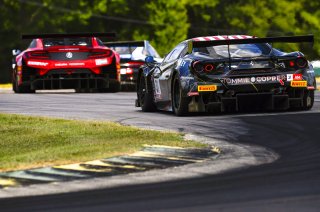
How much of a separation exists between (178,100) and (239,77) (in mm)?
1028

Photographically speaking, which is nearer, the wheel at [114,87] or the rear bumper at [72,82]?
the rear bumper at [72,82]

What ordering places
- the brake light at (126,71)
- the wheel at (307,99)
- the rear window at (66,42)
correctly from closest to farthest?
the wheel at (307,99) < the rear window at (66,42) < the brake light at (126,71)

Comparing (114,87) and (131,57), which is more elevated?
(131,57)

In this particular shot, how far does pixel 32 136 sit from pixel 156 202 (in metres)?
→ 5.12

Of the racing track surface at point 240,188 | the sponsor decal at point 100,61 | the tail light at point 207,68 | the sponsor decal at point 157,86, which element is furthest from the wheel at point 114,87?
the racing track surface at point 240,188

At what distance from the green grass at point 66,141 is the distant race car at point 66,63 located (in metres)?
8.30

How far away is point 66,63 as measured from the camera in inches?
874

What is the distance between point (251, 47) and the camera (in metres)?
14.4

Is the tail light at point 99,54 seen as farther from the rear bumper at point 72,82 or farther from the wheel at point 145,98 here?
the wheel at point 145,98

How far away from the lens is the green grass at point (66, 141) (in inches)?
363

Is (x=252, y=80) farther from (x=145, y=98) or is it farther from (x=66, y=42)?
(x=66, y=42)

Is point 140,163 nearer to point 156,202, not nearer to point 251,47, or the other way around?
point 156,202

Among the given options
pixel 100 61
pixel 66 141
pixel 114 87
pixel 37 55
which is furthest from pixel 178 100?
pixel 114 87

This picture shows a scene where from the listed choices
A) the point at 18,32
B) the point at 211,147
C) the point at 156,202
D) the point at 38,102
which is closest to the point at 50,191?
the point at 156,202
